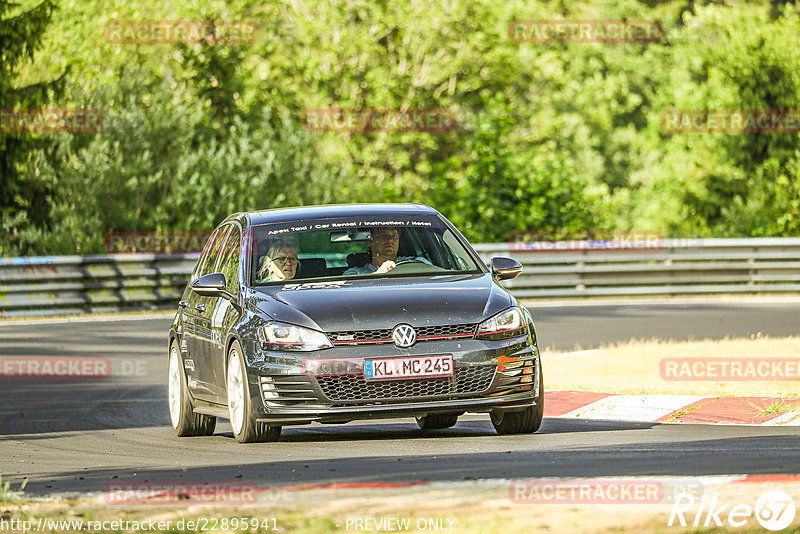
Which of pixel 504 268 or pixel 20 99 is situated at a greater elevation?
pixel 504 268

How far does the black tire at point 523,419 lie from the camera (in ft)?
32.3

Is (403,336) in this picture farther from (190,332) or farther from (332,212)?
(190,332)

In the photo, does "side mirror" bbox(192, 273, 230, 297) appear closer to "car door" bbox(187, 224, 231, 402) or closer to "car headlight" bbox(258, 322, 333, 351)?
"car door" bbox(187, 224, 231, 402)

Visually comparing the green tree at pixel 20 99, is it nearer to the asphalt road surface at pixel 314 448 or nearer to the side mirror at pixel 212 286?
the asphalt road surface at pixel 314 448

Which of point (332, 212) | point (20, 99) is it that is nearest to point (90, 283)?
point (20, 99)

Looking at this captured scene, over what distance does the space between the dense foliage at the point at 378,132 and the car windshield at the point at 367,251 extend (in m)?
18.6

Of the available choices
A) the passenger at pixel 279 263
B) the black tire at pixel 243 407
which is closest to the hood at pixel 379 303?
the passenger at pixel 279 263

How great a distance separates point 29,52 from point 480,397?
77.0 ft

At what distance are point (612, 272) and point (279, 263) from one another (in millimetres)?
17247

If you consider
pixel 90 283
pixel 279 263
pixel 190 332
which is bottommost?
pixel 90 283

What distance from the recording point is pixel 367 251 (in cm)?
1057

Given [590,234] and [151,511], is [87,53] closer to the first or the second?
[590,234]

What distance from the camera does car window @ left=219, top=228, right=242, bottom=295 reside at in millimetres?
10469

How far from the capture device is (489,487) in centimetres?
666
